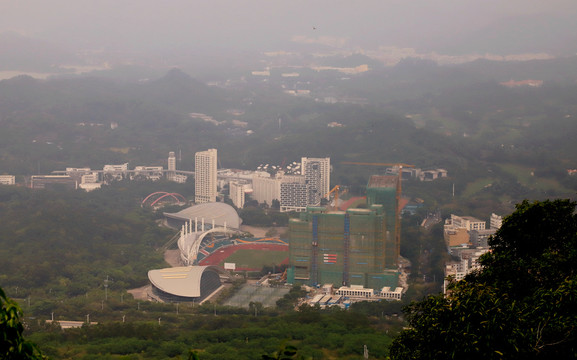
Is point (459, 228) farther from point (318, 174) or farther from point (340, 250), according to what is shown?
point (318, 174)

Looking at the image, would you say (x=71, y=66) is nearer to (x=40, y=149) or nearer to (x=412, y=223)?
(x=40, y=149)

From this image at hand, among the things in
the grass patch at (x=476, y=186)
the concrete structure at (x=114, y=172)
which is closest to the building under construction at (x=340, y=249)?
the grass patch at (x=476, y=186)

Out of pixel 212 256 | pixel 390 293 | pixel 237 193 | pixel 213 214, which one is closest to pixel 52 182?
pixel 237 193

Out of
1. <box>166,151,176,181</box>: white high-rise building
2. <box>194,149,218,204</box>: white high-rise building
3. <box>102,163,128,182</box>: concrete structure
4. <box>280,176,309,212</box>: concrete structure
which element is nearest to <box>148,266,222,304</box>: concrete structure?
<box>280,176,309,212</box>: concrete structure

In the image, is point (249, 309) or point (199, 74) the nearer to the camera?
point (249, 309)

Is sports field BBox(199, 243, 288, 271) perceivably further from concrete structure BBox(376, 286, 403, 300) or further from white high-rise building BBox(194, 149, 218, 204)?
white high-rise building BBox(194, 149, 218, 204)

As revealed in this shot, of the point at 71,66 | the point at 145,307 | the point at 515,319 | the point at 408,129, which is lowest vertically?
the point at 145,307

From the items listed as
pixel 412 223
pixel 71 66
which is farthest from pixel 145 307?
pixel 71 66
